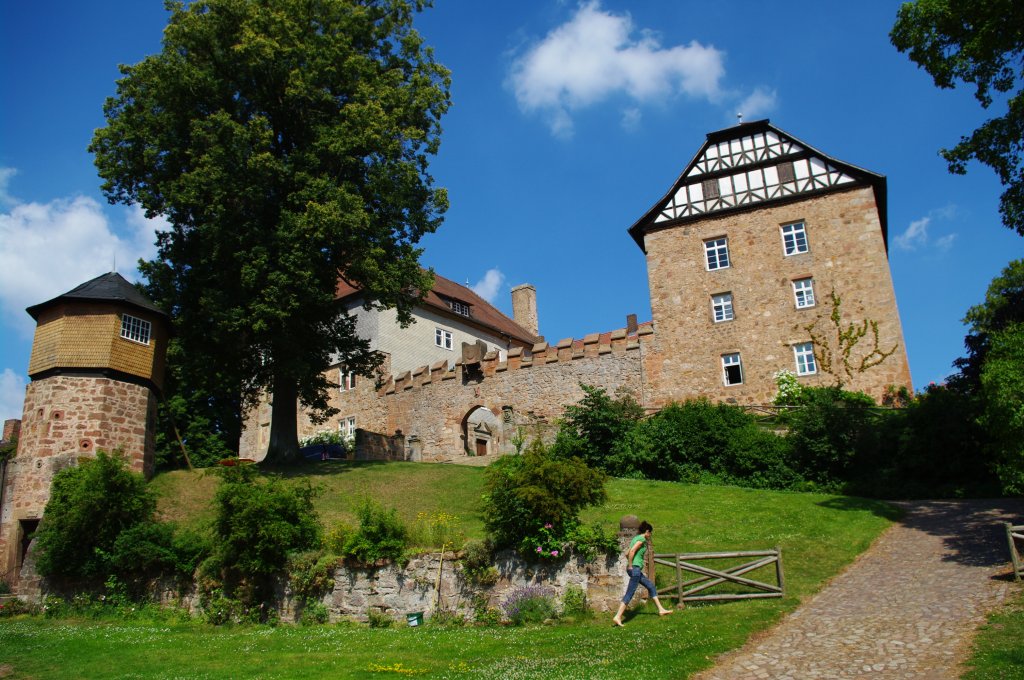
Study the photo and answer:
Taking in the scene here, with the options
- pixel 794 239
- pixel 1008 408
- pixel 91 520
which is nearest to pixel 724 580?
pixel 1008 408

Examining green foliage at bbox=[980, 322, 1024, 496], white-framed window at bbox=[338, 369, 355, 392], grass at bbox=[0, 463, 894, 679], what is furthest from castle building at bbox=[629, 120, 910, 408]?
white-framed window at bbox=[338, 369, 355, 392]

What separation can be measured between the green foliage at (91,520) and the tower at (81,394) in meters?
1.54

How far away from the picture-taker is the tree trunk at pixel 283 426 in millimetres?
25391

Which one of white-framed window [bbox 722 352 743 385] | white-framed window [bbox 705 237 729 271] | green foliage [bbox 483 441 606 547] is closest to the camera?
green foliage [bbox 483 441 606 547]

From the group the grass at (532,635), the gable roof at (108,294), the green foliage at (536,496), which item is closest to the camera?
the grass at (532,635)

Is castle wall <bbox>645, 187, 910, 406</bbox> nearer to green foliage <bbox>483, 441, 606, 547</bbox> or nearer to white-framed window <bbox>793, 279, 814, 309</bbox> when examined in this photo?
white-framed window <bbox>793, 279, 814, 309</bbox>

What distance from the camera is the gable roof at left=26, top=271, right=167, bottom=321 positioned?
22.6 m

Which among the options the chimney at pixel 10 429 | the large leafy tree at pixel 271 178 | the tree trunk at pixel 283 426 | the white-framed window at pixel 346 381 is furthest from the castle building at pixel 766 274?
the chimney at pixel 10 429

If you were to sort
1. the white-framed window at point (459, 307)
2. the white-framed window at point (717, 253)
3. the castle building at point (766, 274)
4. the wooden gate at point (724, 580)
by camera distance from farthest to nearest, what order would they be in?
the white-framed window at point (459, 307)
the white-framed window at point (717, 253)
the castle building at point (766, 274)
the wooden gate at point (724, 580)

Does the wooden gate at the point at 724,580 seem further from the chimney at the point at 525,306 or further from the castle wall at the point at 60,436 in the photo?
the chimney at the point at 525,306

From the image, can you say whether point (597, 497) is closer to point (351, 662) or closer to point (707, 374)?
point (351, 662)

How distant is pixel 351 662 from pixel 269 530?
19.3 feet

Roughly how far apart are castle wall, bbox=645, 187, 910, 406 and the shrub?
64.3 feet

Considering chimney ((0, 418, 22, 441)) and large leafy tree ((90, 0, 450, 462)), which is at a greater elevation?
large leafy tree ((90, 0, 450, 462))
